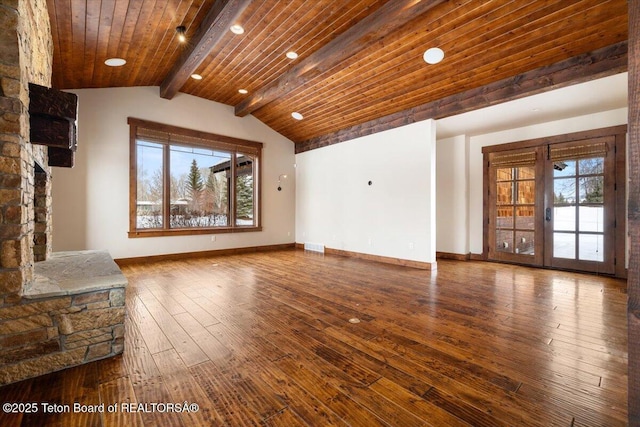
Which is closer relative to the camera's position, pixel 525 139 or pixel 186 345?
pixel 186 345

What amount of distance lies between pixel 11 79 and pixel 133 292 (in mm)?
2665

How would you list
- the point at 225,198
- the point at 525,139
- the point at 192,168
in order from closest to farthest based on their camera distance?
the point at 525,139, the point at 192,168, the point at 225,198

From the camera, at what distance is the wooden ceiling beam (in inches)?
130

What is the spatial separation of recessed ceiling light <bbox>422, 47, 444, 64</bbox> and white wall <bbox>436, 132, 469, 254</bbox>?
A: 8.95 ft

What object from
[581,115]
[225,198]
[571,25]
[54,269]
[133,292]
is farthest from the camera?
[225,198]

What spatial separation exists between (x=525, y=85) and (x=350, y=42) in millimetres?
2518

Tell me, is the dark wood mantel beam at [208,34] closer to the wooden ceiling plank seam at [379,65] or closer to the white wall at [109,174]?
the white wall at [109,174]

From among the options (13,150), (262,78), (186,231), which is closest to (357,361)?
(13,150)

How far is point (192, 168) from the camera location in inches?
247

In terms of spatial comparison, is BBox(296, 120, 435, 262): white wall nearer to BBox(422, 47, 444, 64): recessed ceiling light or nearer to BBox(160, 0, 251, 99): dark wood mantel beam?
BBox(422, 47, 444, 64): recessed ceiling light

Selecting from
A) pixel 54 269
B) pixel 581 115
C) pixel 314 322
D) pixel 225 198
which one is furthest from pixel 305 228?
pixel 581 115

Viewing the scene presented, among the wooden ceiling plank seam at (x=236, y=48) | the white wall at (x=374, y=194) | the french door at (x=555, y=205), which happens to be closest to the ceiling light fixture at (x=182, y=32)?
the wooden ceiling plank seam at (x=236, y=48)

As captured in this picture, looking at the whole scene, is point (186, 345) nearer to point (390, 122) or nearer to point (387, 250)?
point (387, 250)

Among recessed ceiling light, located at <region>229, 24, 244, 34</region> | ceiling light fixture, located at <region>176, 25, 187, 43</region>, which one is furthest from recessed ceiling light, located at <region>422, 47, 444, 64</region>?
ceiling light fixture, located at <region>176, 25, 187, 43</region>
